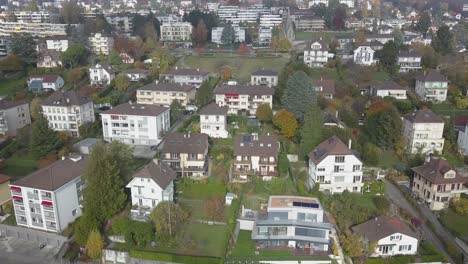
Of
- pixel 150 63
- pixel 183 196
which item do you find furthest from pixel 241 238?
pixel 150 63

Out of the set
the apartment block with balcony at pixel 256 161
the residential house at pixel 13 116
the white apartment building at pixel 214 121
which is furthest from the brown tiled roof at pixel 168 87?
the apartment block with balcony at pixel 256 161

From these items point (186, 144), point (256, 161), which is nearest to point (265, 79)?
point (256, 161)

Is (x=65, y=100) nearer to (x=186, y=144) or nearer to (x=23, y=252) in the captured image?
(x=186, y=144)

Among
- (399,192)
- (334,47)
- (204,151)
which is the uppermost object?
(334,47)

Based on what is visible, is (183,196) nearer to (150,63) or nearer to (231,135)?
(231,135)

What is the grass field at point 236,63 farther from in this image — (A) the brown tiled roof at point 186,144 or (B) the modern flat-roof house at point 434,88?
(A) the brown tiled roof at point 186,144

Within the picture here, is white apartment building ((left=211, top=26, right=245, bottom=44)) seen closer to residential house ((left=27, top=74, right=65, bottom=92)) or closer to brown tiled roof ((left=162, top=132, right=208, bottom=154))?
residential house ((left=27, top=74, right=65, bottom=92))

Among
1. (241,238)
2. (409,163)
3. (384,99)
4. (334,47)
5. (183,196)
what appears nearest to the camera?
(241,238)
